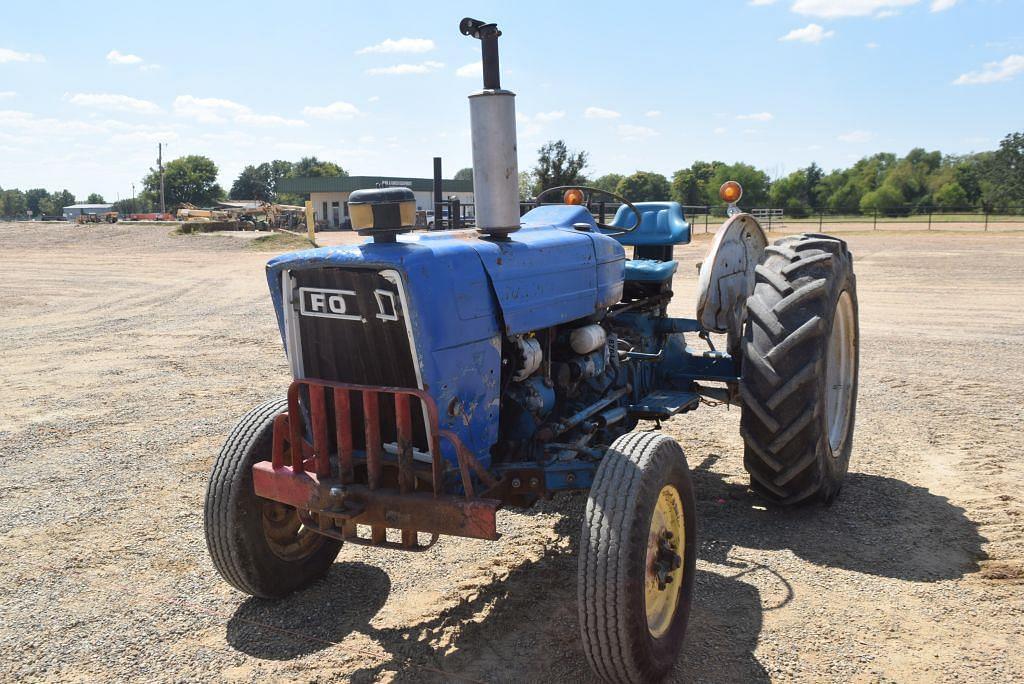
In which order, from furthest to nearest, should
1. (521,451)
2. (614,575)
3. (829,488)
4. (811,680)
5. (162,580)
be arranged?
1. (829,488)
2. (162,580)
3. (521,451)
4. (811,680)
5. (614,575)

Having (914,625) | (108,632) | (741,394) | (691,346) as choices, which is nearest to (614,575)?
(914,625)

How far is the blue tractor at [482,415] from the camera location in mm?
3080

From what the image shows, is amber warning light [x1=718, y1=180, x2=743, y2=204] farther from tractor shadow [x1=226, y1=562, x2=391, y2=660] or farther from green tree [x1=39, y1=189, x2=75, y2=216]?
green tree [x1=39, y1=189, x2=75, y2=216]

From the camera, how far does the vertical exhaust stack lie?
3459 millimetres

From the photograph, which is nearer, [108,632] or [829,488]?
[108,632]

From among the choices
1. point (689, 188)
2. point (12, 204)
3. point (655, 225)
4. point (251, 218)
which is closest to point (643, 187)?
point (689, 188)

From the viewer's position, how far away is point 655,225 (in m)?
5.79

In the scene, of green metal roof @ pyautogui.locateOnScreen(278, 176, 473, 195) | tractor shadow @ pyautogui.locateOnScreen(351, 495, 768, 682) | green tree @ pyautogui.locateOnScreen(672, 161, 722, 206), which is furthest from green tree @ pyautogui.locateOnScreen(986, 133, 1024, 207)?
tractor shadow @ pyautogui.locateOnScreen(351, 495, 768, 682)

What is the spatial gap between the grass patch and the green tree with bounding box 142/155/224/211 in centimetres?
5383

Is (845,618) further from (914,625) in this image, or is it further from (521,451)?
(521,451)

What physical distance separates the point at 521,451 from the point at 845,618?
63.0 inches

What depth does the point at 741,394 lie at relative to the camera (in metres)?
4.54

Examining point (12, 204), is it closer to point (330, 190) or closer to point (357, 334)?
point (330, 190)

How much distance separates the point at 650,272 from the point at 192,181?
83.6 metres
